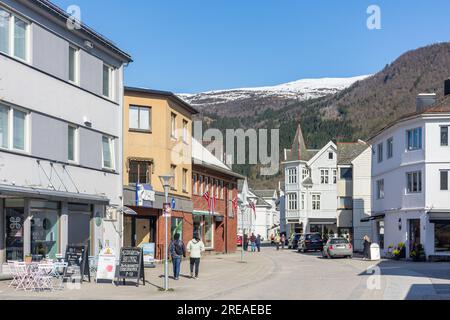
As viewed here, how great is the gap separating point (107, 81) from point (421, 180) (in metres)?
21.4

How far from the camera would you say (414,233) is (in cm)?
4434

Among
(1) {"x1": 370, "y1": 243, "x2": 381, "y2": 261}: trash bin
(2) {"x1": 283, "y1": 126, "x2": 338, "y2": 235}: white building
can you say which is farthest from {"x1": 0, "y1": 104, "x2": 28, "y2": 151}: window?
(2) {"x1": 283, "y1": 126, "x2": 338, "y2": 235}: white building

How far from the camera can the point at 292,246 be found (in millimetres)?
78188

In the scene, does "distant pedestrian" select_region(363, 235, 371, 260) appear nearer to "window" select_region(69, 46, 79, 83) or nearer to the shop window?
the shop window

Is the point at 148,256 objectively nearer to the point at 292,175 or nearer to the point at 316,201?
the point at 316,201

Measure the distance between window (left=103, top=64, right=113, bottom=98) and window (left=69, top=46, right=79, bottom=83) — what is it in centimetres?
300

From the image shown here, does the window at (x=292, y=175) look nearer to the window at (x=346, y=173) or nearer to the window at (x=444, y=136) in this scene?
the window at (x=346, y=173)

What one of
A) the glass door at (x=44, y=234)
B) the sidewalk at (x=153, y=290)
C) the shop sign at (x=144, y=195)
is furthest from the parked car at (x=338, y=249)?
the glass door at (x=44, y=234)

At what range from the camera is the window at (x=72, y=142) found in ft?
91.5

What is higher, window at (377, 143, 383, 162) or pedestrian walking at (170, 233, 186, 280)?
window at (377, 143, 383, 162)

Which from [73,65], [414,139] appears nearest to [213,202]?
[414,139]

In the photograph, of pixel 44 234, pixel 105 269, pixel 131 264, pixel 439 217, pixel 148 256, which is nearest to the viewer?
pixel 131 264

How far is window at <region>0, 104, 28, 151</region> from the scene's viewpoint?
2305 centimetres
